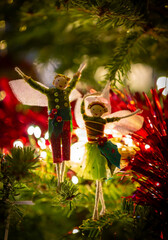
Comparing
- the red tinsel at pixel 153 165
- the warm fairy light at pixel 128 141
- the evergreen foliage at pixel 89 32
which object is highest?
the evergreen foliage at pixel 89 32

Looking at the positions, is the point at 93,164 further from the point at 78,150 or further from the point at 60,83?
the point at 60,83

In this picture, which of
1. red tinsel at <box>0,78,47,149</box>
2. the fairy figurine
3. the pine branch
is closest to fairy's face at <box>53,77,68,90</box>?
the fairy figurine

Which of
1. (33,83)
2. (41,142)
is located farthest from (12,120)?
(33,83)

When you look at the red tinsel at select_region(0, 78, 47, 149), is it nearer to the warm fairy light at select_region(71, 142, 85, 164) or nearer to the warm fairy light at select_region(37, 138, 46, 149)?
the warm fairy light at select_region(37, 138, 46, 149)

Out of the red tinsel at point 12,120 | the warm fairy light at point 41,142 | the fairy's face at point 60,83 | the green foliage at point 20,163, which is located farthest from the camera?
the red tinsel at point 12,120

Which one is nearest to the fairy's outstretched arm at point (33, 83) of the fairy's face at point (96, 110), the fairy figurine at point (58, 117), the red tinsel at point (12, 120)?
the fairy figurine at point (58, 117)

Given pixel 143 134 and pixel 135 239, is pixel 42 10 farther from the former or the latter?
pixel 135 239

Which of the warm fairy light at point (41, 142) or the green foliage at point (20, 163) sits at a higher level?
the warm fairy light at point (41, 142)

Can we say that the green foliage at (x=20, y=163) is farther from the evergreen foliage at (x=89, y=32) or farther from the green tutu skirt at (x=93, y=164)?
the evergreen foliage at (x=89, y=32)
